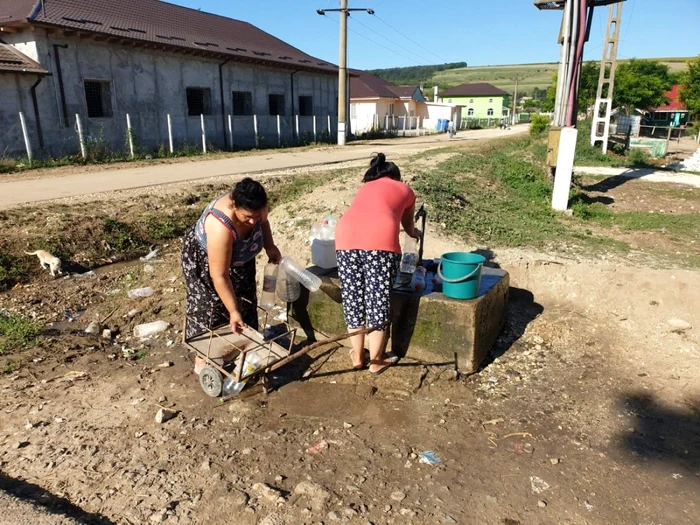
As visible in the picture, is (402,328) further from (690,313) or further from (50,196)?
(50,196)

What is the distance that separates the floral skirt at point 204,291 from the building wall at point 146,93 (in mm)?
12739

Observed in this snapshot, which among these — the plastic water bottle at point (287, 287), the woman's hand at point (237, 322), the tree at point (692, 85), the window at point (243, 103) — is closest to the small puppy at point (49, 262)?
the plastic water bottle at point (287, 287)

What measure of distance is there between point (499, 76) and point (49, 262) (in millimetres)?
138105

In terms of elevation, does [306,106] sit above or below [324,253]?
above

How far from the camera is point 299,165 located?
13.9 meters

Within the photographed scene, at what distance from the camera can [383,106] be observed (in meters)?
37.8

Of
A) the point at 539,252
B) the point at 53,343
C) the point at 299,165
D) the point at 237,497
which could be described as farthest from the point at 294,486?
the point at 299,165

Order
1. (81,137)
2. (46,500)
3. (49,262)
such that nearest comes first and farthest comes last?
(46,500), (49,262), (81,137)

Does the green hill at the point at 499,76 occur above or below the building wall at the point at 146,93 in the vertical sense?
above

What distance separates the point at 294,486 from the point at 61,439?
4.65 feet

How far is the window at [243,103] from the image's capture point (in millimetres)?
21047

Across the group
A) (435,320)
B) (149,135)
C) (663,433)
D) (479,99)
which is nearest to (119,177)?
(149,135)

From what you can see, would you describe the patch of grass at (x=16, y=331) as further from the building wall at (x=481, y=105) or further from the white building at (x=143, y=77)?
the building wall at (x=481, y=105)

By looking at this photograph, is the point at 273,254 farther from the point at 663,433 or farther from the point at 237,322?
the point at 663,433
